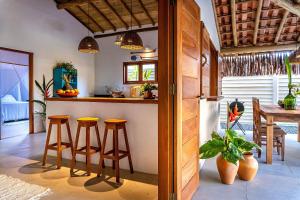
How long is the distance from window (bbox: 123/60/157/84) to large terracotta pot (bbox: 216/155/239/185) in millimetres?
5274

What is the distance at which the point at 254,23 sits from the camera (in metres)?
5.47

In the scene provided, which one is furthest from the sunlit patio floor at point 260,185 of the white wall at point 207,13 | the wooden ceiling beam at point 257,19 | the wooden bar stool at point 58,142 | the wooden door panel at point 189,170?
the wooden ceiling beam at point 257,19

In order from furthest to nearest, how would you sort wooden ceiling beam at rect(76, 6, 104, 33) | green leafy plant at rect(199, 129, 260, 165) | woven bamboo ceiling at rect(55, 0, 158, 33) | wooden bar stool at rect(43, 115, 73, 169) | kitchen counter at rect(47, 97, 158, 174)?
wooden ceiling beam at rect(76, 6, 104, 33) → woven bamboo ceiling at rect(55, 0, 158, 33) → wooden bar stool at rect(43, 115, 73, 169) → kitchen counter at rect(47, 97, 158, 174) → green leafy plant at rect(199, 129, 260, 165)

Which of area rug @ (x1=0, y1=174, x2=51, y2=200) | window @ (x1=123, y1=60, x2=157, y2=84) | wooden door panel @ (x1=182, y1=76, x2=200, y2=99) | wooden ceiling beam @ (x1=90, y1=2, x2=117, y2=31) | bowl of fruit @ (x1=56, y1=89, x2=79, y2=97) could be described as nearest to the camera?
wooden door panel @ (x1=182, y1=76, x2=200, y2=99)

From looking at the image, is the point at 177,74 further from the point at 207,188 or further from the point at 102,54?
the point at 102,54

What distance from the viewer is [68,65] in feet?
24.0

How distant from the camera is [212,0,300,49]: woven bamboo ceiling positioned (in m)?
4.96

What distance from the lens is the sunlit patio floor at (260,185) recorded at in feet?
7.97

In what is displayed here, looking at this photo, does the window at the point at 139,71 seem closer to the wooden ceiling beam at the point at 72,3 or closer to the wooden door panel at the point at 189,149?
the wooden ceiling beam at the point at 72,3

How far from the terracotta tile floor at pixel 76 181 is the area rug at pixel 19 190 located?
0.32ft

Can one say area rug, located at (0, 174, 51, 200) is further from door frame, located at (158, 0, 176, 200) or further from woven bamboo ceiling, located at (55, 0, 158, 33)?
woven bamboo ceiling, located at (55, 0, 158, 33)

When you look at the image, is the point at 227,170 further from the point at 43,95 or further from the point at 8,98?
the point at 43,95

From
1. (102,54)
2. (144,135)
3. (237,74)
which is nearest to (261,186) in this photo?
(144,135)

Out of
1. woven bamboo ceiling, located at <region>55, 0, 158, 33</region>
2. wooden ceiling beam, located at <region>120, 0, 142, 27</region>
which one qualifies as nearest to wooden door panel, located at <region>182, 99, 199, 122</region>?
woven bamboo ceiling, located at <region>55, 0, 158, 33</region>
